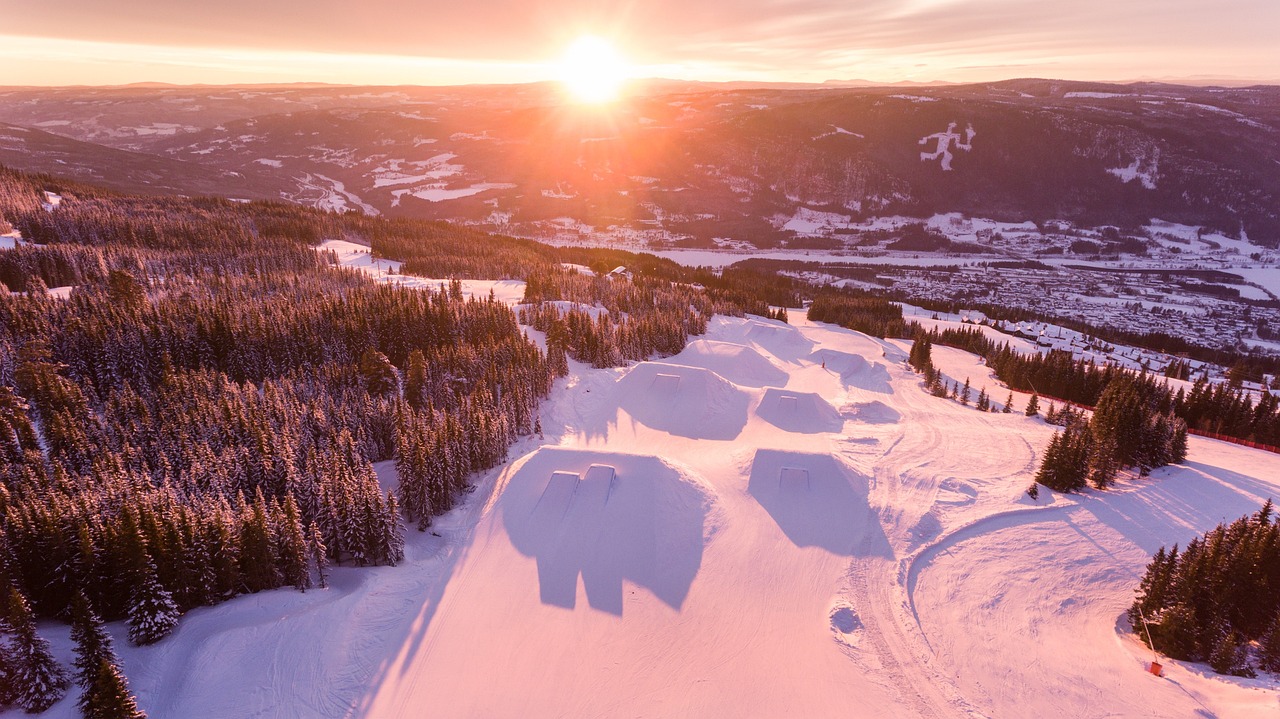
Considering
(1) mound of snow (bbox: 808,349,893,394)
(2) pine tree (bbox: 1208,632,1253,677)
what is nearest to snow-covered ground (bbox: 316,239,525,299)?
(1) mound of snow (bbox: 808,349,893,394)

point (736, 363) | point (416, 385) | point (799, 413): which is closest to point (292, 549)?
point (416, 385)

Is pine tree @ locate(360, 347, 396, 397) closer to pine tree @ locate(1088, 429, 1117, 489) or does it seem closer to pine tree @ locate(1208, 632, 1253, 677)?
pine tree @ locate(1208, 632, 1253, 677)

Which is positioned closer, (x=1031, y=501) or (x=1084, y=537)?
(x=1084, y=537)

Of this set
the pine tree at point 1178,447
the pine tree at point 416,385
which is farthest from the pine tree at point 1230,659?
the pine tree at point 416,385

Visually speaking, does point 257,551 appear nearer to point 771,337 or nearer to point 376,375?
point 376,375

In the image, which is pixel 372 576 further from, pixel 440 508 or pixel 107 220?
pixel 107 220

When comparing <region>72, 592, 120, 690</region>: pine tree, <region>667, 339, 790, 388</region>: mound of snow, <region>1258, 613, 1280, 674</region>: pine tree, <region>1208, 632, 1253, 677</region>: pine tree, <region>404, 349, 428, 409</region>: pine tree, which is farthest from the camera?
<region>667, 339, 790, 388</region>: mound of snow

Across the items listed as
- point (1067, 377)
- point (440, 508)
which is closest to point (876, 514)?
point (440, 508)
